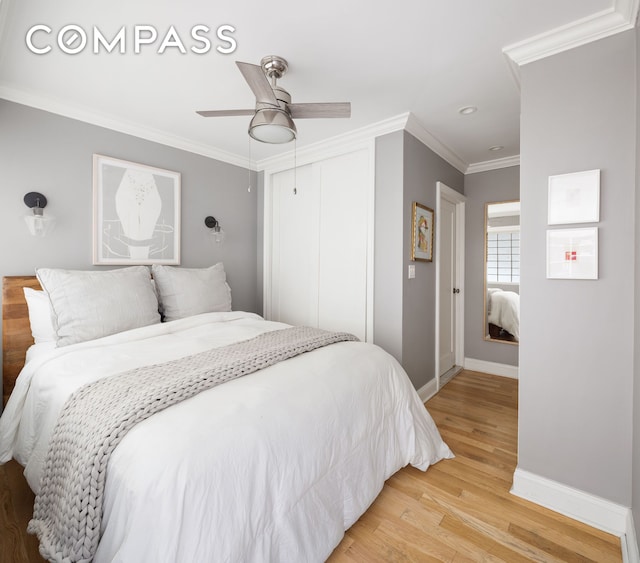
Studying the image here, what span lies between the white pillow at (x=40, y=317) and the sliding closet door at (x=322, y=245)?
2.09 meters

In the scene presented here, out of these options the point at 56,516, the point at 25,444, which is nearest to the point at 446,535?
the point at 56,516

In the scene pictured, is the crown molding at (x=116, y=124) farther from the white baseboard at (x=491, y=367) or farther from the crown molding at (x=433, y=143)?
the white baseboard at (x=491, y=367)

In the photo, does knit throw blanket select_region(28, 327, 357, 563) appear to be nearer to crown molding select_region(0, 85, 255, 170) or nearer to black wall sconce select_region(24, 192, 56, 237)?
black wall sconce select_region(24, 192, 56, 237)

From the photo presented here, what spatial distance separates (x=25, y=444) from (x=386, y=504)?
6.11 ft

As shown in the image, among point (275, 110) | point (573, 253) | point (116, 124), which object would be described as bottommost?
point (573, 253)

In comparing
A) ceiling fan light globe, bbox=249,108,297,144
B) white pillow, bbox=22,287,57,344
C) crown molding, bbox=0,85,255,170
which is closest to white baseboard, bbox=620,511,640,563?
ceiling fan light globe, bbox=249,108,297,144

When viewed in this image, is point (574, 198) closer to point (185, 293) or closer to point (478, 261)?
point (478, 261)

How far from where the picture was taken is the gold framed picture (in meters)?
2.88

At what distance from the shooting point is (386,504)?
1.74 meters

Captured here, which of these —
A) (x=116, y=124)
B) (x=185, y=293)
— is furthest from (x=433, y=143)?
(x=116, y=124)

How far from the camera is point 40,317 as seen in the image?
2.05 m

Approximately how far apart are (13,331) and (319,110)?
95.5 inches

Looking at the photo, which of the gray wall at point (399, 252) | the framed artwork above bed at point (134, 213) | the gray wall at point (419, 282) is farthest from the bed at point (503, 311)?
the framed artwork above bed at point (134, 213)

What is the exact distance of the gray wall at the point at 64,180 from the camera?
2.20 m
